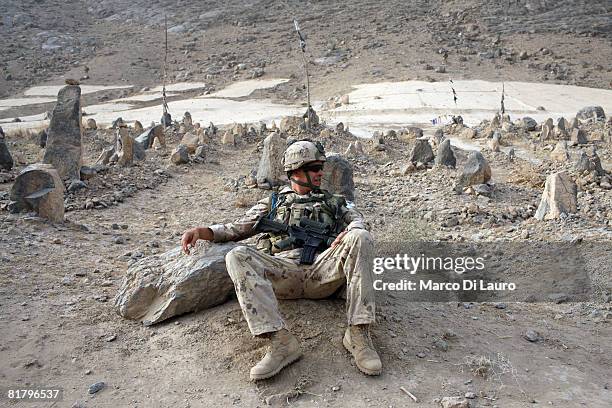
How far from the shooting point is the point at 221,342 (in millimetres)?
3430

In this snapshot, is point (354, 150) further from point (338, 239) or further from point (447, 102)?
point (338, 239)

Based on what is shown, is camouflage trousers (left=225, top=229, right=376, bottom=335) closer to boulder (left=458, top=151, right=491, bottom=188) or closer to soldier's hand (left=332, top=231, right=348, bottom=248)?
soldier's hand (left=332, top=231, right=348, bottom=248)

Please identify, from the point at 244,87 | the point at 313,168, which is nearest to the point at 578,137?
the point at 313,168

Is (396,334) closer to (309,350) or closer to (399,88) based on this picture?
(309,350)

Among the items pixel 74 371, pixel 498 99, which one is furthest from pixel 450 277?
pixel 498 99

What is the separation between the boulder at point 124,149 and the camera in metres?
8.75

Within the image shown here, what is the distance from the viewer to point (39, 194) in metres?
5.70

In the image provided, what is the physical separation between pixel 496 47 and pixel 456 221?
58.1 feet

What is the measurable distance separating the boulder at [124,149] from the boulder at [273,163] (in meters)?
2.39

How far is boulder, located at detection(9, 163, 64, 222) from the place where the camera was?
224 inches

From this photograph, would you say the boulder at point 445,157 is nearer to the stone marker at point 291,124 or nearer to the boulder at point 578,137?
the boulder at point 578,137

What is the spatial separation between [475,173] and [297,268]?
175 inches

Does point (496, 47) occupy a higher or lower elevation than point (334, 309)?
higher

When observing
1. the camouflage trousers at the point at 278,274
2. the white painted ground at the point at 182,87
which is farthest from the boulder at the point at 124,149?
the white painted ground at the point at 182,87
